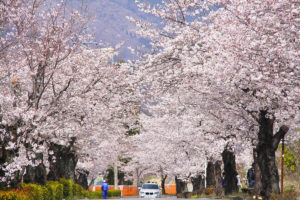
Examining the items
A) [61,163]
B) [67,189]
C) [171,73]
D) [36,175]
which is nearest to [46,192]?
[36,175]

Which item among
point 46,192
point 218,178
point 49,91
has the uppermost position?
point 49,91

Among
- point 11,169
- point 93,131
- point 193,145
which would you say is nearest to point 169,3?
point 11,169

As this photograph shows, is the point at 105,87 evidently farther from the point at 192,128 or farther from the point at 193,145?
the point at 193,145

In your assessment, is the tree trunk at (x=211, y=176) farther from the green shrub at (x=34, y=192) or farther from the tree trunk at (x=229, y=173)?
the green shrub at (x=34, y=192)

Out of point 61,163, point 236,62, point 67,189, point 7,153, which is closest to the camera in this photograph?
point 236,62

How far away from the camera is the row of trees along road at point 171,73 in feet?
39.9

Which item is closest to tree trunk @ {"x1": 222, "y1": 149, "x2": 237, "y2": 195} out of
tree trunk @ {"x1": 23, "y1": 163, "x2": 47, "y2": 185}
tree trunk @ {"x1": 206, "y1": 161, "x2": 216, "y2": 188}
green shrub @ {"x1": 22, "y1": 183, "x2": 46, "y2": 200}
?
tree trunk @ {"x1": 206, "y1": 161, "x2": 216, "y2": 188}

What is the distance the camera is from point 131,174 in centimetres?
7662

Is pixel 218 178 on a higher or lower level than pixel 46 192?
higher

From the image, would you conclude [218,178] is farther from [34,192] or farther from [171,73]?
[34,192]

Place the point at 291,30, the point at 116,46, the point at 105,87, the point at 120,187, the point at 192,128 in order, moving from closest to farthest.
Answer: the point at 291,30, the point at 105,87, the point at 116,46, the point at 192,128, the point at 120,187

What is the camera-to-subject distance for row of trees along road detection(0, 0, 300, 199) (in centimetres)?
1216

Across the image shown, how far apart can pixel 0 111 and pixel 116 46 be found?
14.6 m

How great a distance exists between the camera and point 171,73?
58.5ft
